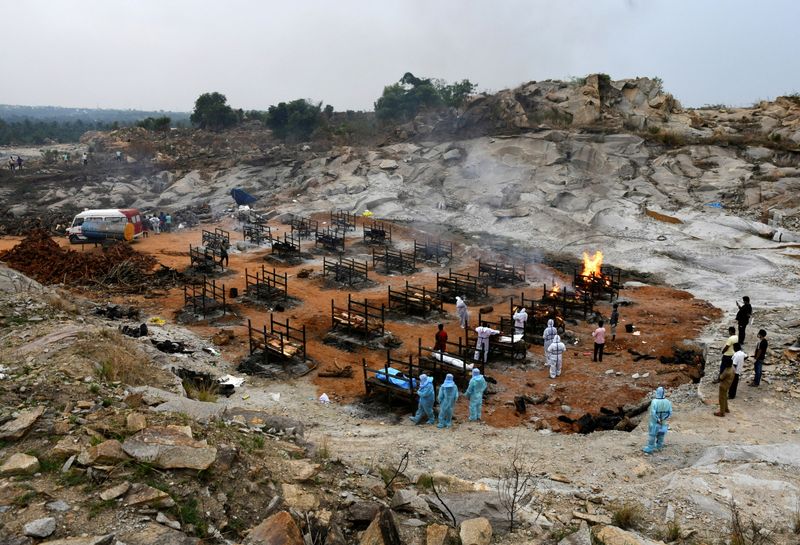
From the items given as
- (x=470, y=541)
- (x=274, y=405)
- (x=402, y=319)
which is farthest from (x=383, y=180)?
(x=470, y=541)

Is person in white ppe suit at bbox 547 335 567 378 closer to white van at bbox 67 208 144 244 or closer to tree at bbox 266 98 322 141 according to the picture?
white van at bbox 67 208 144 244

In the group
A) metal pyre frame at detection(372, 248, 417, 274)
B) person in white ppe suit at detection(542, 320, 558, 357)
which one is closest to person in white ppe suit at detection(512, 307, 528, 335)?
person in white ppe suit at detection(542, 320, 558, 357)

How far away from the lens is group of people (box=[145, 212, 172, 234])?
127 ft

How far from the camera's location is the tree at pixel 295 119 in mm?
63781

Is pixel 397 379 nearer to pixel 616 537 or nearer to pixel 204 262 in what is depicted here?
pixel 616 537

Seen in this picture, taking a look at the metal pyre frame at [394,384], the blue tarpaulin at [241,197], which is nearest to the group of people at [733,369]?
the metal pyre frame at [394,384]

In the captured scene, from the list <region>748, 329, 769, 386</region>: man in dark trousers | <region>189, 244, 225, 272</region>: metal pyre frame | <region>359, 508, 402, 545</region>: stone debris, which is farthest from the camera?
<region>189, 244, 225, 272</region>: metal pyre frame

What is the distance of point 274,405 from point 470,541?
329 inches

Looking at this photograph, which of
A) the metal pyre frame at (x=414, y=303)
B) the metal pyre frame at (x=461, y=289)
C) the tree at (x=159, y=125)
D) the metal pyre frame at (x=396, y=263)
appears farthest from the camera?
the tree at (x=159, y=125)

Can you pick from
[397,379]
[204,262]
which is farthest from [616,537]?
[204,262]

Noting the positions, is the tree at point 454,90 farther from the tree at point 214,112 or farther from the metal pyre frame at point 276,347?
the metal pyre frame at point 276,347

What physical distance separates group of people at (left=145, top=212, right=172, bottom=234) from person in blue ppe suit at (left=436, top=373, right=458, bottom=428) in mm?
30861

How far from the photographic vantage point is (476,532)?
7.40 m

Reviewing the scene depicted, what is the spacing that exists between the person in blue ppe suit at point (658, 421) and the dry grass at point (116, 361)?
10199 mm
